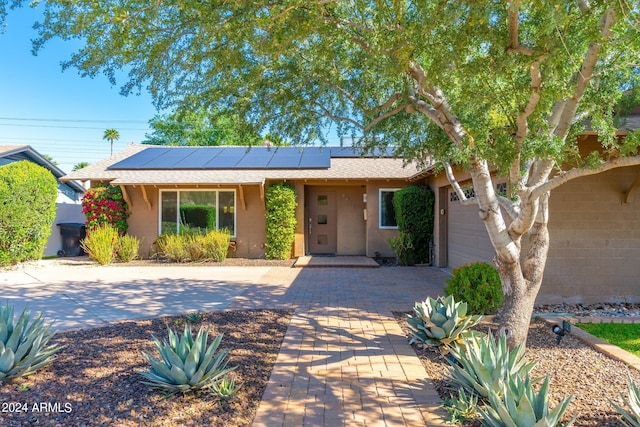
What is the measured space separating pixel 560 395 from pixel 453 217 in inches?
322

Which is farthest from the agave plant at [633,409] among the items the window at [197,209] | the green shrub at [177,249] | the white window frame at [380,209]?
the window at [197,209]

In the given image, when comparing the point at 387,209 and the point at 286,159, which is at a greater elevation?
the point at 286,159

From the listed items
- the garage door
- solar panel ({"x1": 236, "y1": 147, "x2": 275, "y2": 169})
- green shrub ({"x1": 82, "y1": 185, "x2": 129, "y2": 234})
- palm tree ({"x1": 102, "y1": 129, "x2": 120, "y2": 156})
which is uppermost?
palm tree ({"x1": 102, "y1": 129, "x2": 120, "y2": 156})

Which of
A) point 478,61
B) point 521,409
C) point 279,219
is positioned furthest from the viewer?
point 279,219

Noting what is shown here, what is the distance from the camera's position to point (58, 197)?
59.4 ft

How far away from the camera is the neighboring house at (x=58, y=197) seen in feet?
53.8

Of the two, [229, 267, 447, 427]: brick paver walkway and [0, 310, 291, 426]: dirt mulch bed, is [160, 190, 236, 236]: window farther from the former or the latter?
[0, 310, 291, 426]: dirt mulch bed

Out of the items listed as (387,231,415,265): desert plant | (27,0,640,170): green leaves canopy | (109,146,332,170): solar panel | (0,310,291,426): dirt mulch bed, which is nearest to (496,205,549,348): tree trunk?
(27,0,640,170): green leaves canopy

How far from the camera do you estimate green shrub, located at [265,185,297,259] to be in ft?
45.6

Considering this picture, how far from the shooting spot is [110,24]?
4.09 m

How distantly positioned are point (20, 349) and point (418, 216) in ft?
36.4

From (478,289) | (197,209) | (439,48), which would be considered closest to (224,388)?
(439,48)

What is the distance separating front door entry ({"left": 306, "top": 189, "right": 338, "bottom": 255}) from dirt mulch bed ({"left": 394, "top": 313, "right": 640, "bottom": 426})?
407 inches

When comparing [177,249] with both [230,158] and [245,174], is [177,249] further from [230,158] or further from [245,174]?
[230,158]
